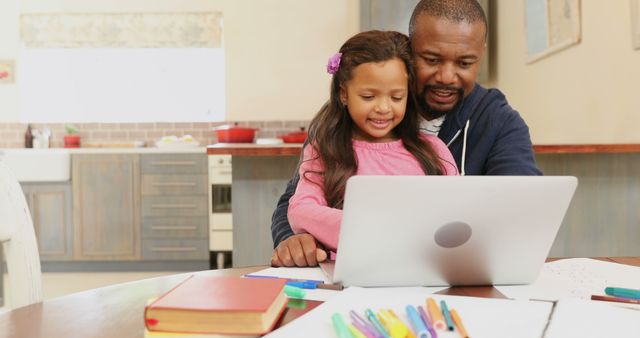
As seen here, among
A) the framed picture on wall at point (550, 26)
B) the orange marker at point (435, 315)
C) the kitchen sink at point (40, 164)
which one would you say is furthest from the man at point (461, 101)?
the kitchen sink at point (40, 164)

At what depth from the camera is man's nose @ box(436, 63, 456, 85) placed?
1.48 meters

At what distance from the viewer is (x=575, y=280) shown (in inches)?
37.9

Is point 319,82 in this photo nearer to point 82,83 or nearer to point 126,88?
point 126,88

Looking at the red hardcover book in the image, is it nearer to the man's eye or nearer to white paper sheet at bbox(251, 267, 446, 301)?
white paper sheet at bbox(251, 267, 446, 301)

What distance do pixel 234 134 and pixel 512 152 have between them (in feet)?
11.1

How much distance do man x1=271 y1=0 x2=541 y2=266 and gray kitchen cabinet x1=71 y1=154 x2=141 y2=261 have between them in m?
3.41

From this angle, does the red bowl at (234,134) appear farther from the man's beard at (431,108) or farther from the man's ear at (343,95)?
the man's ear at (343,95)

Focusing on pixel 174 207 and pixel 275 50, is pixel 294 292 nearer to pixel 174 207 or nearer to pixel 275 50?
pixel 174 207

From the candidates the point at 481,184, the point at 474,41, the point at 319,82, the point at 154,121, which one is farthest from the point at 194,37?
the point at 481,184

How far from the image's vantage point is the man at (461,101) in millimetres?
1452

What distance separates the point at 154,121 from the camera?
17.2 feet

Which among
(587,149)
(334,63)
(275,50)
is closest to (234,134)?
(275,50)

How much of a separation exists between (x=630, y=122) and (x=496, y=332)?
2.02 meters

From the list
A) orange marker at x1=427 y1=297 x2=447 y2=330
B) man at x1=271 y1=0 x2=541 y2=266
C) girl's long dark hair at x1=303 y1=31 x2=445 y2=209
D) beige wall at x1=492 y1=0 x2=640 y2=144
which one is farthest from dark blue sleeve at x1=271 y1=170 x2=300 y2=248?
beige wall at x1=492 y1=0 x2=640 y2=144
